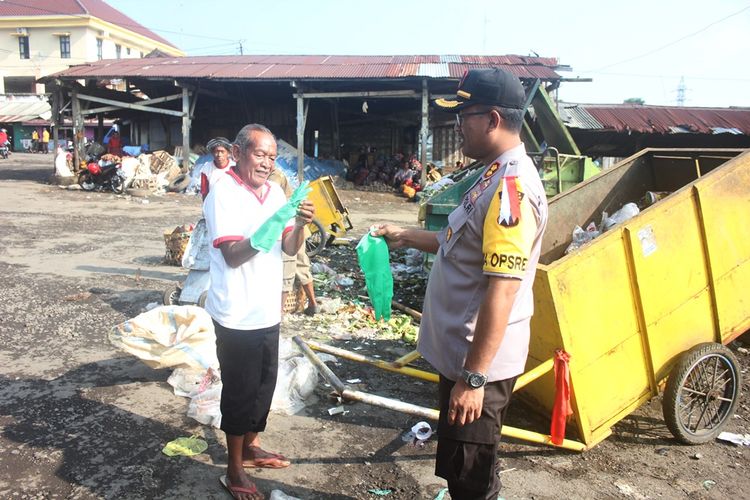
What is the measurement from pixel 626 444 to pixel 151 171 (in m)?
16.3

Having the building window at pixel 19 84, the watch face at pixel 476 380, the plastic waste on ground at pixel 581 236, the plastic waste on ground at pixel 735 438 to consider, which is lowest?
the plastic waste on ground at pixel 735 438

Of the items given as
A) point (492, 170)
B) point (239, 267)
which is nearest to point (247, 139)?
point (239, 267)

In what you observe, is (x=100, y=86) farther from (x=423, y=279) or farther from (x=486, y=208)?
(x=486, y=208)

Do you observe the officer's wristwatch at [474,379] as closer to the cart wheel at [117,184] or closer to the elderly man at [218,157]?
the elderly man at [218,157]

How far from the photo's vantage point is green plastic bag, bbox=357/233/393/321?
8.55 ft

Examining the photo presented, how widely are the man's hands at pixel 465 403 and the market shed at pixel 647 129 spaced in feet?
52.5

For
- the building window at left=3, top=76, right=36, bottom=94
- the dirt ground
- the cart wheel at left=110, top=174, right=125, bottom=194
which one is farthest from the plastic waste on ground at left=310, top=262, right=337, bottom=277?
the building window at left=3, top=76, right=36, bottom=94

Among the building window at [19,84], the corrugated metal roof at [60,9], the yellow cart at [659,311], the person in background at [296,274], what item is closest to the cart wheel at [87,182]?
the person in background at [296,274]

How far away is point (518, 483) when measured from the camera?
2811 mm

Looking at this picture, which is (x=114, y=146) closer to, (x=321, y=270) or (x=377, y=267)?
(x=321, y=270)

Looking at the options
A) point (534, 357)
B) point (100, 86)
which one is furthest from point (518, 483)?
point (100, 86)

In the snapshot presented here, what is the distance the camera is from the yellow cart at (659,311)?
9.18ft

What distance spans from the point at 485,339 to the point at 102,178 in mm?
16847

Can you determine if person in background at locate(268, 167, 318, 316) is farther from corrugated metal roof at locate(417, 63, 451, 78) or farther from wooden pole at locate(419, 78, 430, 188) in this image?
wooden pole at locate(419, 78, 430, 188)
